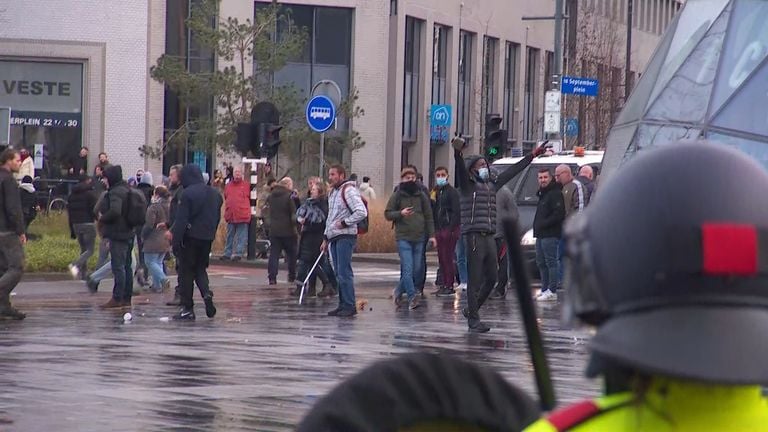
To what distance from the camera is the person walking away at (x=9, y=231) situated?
53.6 feet

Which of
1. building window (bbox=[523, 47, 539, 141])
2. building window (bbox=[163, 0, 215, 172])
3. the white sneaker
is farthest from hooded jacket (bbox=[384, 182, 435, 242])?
building window (bbox=[523, 47, 539, 141])

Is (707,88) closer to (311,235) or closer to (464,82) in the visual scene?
(311,235)

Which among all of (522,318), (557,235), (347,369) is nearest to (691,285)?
(522,318)

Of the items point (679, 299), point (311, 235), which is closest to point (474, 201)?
Answer: point (311, 235)

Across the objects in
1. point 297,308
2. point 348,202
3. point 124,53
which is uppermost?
point 124,53

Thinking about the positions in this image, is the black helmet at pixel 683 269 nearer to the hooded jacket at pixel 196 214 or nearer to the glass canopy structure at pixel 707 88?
the glass canopy structure at pixel 707 88

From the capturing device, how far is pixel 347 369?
40.5ft

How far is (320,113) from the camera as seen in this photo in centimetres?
2748

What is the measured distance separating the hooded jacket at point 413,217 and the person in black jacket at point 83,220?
5.19 metres

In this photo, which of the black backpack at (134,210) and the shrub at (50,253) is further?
the shrub at (50,253)

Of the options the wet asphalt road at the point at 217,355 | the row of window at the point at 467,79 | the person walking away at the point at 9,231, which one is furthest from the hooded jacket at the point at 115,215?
the row of window at the point at 467,79

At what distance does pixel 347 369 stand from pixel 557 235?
9682mm

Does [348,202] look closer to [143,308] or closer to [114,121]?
[143,308]

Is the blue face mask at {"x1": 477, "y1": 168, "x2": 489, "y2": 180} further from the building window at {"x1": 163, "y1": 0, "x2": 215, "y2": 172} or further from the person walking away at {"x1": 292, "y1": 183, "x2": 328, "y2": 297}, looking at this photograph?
the building window at {"x1": 163, "y1": 0, "x2": 215, "y2": 172}
